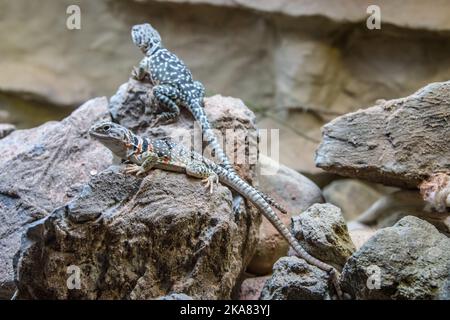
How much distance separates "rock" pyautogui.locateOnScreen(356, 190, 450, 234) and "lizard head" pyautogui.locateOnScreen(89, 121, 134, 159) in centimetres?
223

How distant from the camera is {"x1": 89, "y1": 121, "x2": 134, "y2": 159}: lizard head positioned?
12.3 ft

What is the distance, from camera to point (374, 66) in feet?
22.9

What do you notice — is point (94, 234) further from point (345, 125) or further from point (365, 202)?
point (365, 202)

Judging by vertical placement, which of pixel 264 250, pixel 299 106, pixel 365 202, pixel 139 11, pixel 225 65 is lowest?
pixel 365 202

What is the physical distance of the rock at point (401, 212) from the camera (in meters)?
4.12

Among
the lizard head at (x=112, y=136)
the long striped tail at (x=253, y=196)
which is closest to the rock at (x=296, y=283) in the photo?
the long striped tail at (x=253, y=196)

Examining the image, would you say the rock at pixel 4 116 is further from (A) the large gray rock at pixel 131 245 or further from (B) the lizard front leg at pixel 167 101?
(A) the large gray rock at pixel 131 245

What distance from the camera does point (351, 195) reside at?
23.8 feet

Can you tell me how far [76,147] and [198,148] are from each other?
39.4 inches

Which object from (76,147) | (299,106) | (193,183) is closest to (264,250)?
(193,183)

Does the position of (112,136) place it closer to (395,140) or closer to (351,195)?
(395,140)

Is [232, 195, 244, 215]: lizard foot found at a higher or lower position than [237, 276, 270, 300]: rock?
higher

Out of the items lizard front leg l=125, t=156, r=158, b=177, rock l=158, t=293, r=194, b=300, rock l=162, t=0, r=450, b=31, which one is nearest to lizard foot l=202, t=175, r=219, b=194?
lizard front leg l=125, t=156, r=158, b=177

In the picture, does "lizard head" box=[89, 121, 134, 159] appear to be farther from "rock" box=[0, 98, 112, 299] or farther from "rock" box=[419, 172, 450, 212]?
"rock" box=[419, 172, 450, 212]
